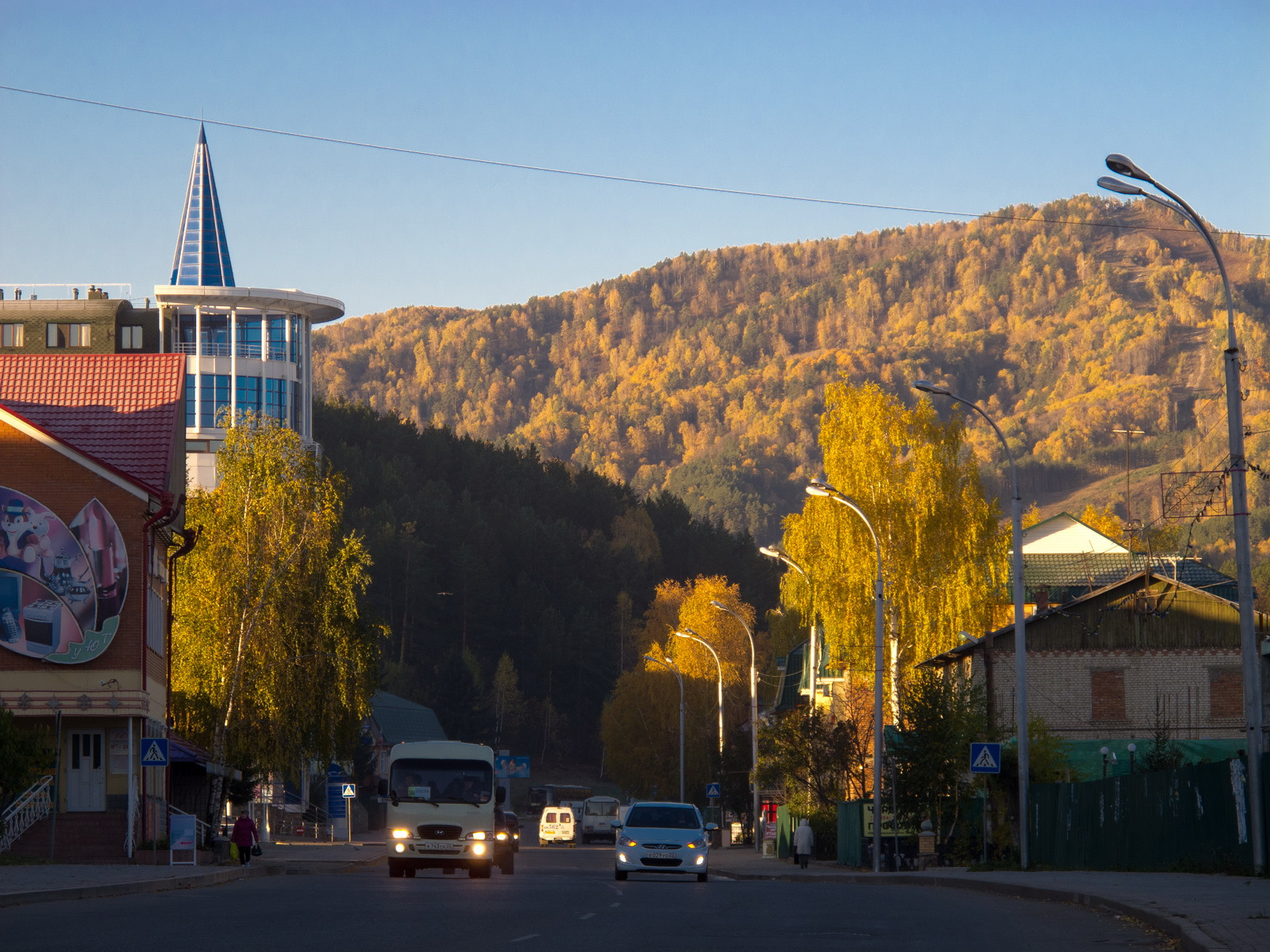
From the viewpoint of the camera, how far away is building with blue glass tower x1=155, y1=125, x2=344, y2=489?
299 ft

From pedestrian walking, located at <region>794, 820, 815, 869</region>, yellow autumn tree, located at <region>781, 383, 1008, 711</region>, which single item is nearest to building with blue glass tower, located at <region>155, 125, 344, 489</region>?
yellow autumn tree, located at <region>781, 383, 1008, 711</region>

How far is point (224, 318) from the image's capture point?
9275 cm

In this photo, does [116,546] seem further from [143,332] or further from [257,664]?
[143,332]

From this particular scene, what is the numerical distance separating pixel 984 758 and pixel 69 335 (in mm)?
52696

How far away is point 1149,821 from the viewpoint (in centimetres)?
2966

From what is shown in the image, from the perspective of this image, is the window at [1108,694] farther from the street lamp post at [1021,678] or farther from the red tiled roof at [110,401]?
the red tiled roof at [110,401]

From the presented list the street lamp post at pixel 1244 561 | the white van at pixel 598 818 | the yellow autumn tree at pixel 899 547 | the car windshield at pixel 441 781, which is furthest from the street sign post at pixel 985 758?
the white van at pixel 598 818

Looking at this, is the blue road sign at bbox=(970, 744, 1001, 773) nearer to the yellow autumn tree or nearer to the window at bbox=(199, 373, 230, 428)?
the yellow autumn tree

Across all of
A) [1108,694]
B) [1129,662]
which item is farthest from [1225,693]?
[1108,694]

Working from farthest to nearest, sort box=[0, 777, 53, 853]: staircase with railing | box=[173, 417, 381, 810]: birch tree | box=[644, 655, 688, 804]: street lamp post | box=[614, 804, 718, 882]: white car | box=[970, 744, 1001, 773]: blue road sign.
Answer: box=[644, 655, 688, 804]: street lamp post
box=[173, 417, 381, 810]: birch tree
box=[0, 777, 53, 853]: staircase with railing
box=[970, 744, 1001, 773]: blue road sign
box=[614, 804, 718, 882]: white car

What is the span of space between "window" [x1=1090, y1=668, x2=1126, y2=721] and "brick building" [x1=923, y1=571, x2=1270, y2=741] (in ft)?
0.08

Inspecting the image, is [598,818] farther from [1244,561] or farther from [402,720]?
[1244,561]

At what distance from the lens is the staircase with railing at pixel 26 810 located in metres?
36.3

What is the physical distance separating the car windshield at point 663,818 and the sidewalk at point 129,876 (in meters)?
7.97
